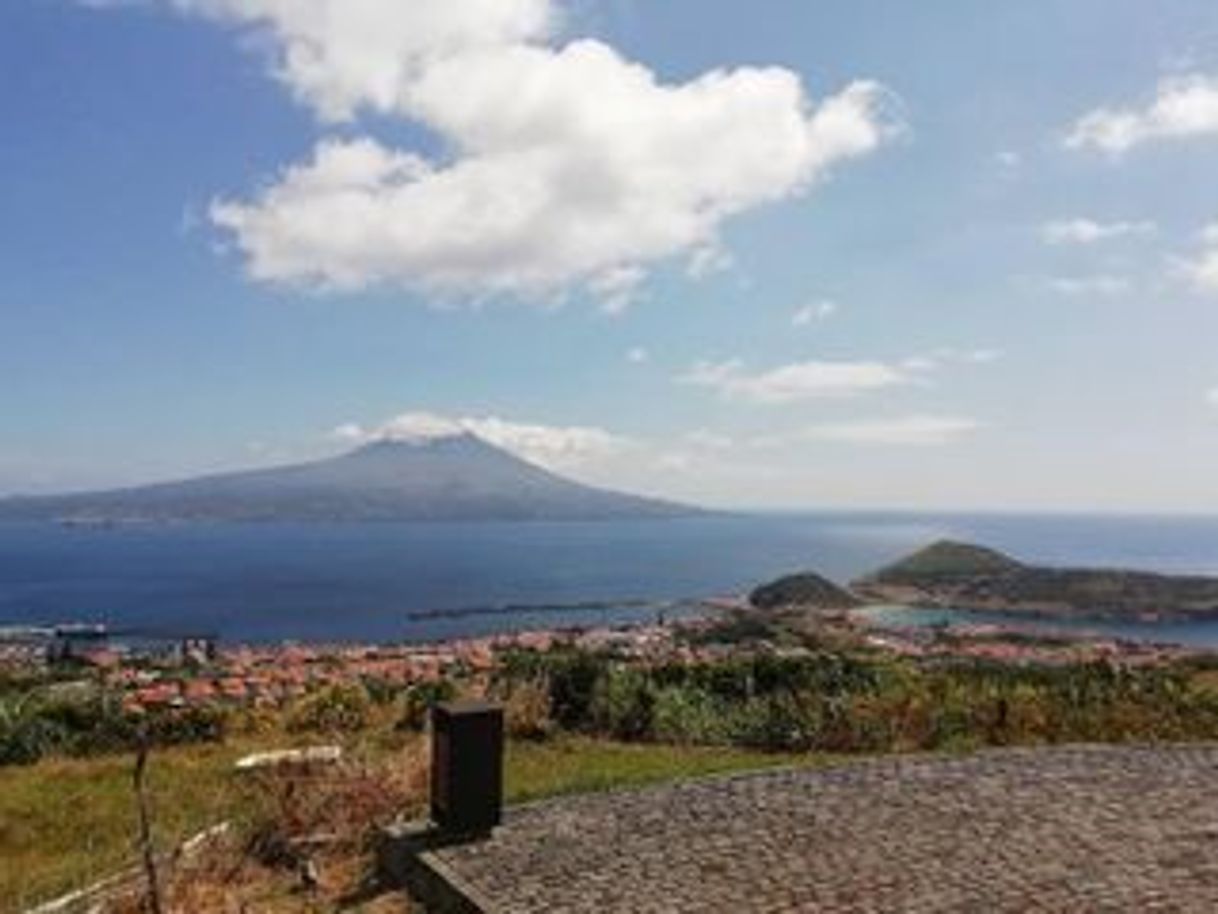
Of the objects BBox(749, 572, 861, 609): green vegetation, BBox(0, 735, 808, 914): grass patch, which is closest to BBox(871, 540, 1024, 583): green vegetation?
BBox(749, 572, 861, 609): green vegetation

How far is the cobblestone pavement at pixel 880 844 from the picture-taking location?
7.46m

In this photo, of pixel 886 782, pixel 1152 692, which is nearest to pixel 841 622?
pixel 1152 692

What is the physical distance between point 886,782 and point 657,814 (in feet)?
6.18

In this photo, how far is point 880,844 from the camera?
8.48 metres

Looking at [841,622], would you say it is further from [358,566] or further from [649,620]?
[358,566]

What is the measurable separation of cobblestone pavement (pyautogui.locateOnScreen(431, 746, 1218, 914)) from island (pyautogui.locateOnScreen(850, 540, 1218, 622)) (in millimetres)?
80114

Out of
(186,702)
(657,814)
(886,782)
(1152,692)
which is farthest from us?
(186,702)

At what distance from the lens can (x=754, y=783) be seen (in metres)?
10.4

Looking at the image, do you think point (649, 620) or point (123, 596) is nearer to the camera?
point (649, 620)

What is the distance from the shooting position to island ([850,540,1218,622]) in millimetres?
87250

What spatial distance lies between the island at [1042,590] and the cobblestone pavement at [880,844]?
80.1m

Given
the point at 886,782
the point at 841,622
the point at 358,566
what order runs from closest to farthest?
the point at 886,782
the point at 841,622
the point at 358,566

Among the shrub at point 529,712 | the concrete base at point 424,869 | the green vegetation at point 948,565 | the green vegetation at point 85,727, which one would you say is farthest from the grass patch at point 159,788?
the green vegetation at point 948,565

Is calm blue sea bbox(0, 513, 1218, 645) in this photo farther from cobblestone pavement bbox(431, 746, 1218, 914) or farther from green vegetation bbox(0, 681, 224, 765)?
cobblestone pavement bbox(431, 746, 1218, 914)
